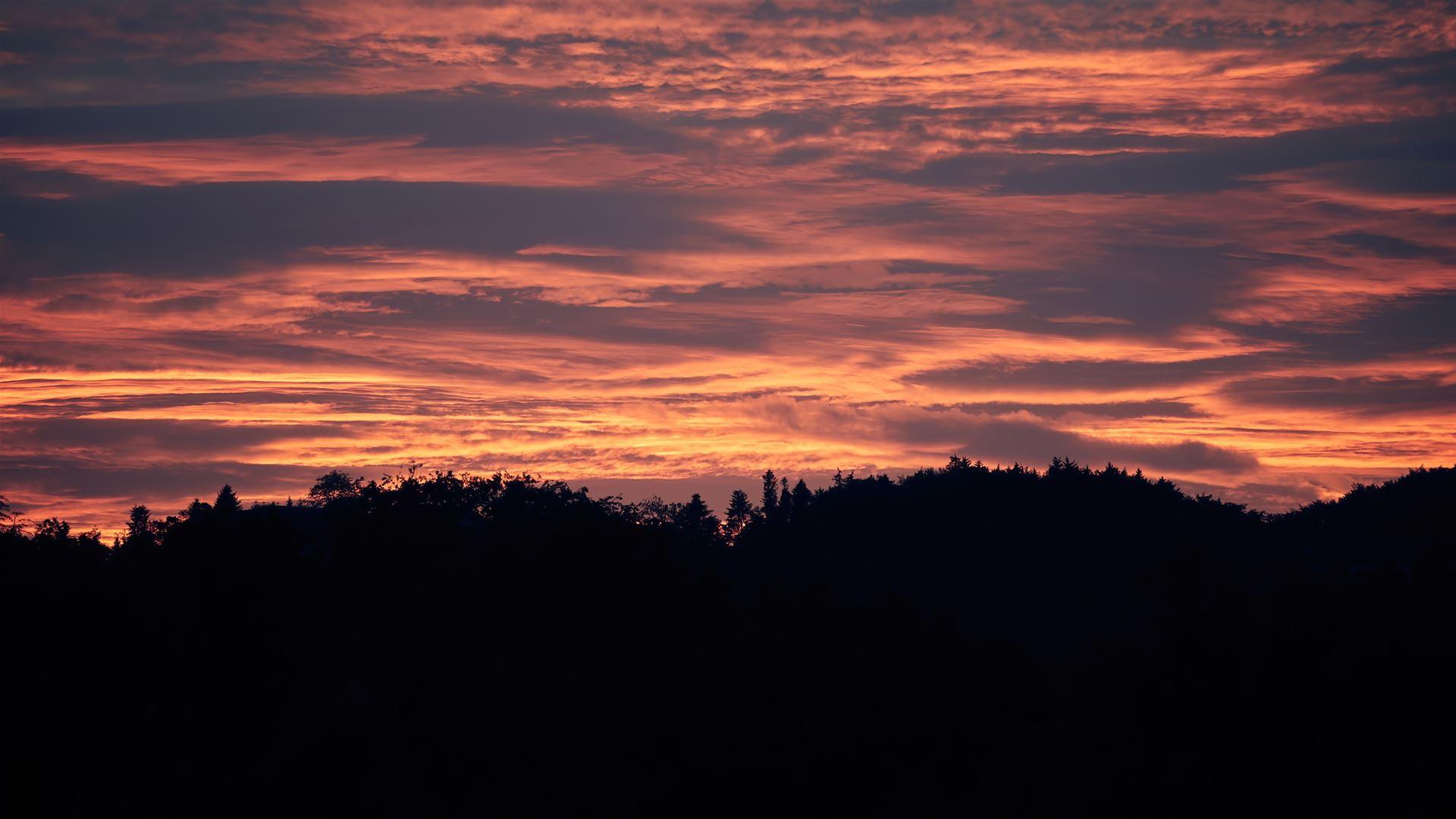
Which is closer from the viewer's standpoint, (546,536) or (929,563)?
(546,536)

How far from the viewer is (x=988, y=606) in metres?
145

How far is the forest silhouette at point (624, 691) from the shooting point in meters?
59.1

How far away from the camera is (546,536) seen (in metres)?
93.2

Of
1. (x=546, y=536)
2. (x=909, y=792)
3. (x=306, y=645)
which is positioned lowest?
(x=909, y=792)

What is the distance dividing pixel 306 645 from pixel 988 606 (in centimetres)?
8468

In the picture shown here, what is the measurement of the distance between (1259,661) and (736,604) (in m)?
35.7

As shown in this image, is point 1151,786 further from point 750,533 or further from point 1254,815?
point 750,533

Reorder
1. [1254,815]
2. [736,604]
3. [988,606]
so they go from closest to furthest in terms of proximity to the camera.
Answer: [1254,815] → [736,604] → [988,606]

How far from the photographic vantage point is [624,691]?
251 ft

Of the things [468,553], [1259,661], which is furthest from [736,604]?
[1259,661]

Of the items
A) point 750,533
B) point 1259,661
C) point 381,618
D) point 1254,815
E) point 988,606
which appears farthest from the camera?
point 750,533

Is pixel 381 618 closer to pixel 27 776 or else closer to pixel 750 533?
pixel 27 776

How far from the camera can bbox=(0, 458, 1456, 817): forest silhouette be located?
5912 centimetres

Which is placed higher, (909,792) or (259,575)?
(259,575)
